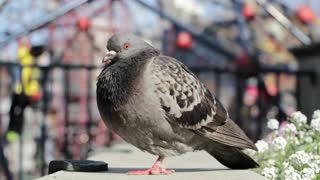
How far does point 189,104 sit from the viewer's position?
3463 mm

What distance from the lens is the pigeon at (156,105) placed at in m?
3.22

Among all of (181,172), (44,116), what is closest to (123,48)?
(181,172)

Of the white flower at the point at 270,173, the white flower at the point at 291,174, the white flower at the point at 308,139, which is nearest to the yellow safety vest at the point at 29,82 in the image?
the white flower at the point at 308,139

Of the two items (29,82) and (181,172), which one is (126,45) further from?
(29,82)

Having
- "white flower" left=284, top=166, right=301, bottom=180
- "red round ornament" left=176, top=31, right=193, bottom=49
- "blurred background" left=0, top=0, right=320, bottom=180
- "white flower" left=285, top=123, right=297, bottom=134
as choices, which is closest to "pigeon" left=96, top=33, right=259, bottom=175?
"white flower" left=284, top=166, right=301, bottom=180

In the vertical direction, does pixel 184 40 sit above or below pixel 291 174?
above

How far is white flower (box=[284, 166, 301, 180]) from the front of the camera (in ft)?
10.1

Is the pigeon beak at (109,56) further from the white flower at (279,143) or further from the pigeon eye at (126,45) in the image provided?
the white flower at (279,143)

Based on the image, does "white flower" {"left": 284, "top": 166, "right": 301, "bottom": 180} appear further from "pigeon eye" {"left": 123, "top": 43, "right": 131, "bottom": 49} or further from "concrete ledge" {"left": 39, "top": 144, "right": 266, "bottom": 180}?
"pigeon eye" {"left": 123, "top": 43, "right": 131, "bottom": 49}

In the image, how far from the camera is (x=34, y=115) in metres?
8.73

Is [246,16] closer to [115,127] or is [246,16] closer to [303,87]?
[303,87]

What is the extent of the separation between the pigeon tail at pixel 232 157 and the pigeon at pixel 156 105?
1cm

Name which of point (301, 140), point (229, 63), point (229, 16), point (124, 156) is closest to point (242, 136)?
point (301, 140)

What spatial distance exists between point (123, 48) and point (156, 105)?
388 millimetres
